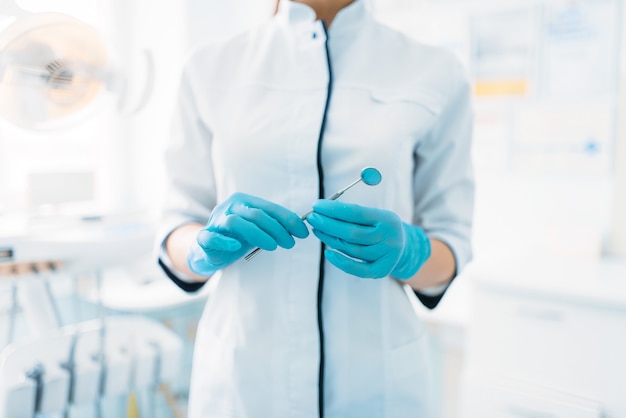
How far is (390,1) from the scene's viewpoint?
1.74m

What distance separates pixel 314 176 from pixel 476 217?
1148mm

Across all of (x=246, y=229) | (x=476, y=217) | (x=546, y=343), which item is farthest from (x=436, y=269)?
(x=476, y=217)

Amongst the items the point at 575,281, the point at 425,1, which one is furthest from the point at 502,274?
Result: the point at 425,1

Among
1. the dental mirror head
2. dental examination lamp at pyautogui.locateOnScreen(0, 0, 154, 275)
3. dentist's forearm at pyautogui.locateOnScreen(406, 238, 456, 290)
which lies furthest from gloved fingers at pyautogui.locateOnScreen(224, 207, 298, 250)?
dental examination lamp at pyautogui.locateOnScreen(0, 0, 154, 275)

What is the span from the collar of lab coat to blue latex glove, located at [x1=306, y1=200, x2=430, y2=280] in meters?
0.30

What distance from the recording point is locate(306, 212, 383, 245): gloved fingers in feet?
1.85

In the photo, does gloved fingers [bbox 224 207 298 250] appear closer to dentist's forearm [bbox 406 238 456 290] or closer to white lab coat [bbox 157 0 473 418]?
white lab coat [bbox 157 0 473 418]

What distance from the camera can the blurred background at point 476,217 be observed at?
1041 millimetres

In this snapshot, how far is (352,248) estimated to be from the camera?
1.93ft

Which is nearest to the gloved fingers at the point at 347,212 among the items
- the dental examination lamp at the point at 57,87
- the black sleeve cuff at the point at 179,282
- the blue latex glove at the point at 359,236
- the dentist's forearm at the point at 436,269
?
the blue latex glove at the point at 359,236

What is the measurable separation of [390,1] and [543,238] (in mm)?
961

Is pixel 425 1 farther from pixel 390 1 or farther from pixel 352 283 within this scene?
pixel 352 283

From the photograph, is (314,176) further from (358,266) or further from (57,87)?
(57,87)

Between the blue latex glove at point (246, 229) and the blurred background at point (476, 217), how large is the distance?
1.19 ft
